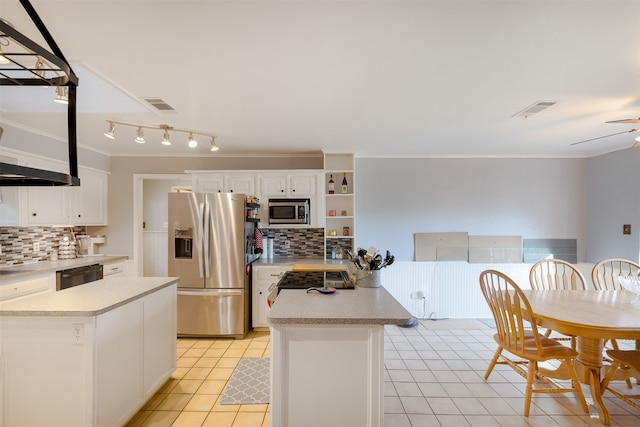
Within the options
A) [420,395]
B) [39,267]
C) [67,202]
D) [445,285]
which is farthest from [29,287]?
[445,285]

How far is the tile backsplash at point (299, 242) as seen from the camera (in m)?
4.43

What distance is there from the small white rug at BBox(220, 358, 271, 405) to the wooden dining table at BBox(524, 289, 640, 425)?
2.21 meters

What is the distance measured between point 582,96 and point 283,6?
93.7 inches

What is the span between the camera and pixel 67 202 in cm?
368

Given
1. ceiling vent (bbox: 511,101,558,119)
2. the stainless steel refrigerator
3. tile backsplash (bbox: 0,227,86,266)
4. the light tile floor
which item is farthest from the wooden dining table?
tile backsplash (bbox: 0,227,86,266)

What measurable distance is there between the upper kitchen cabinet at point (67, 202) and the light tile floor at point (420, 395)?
208 cm

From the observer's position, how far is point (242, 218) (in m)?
3.62

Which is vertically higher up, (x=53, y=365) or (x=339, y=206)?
(x=339, y=206)

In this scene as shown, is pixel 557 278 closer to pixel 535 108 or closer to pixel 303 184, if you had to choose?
pixel 535 108

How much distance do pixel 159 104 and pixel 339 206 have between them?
2644 millimetres

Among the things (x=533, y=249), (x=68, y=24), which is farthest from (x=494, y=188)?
(x=68, y=24)

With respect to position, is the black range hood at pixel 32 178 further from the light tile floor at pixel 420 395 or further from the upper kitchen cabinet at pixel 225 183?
the upper kitchen cabinet at pixel 225 183

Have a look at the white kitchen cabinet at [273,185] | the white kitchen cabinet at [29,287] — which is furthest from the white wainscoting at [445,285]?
the white kitchen cabinet at [29,287]

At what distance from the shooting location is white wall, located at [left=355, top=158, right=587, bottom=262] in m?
4.47
